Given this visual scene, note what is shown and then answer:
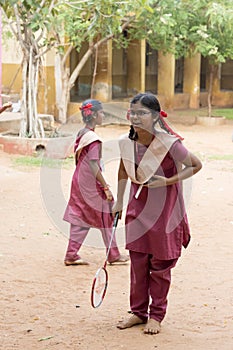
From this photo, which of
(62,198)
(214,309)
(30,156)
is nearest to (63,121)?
(30,156)

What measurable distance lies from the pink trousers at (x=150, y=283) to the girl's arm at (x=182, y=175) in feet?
1.63

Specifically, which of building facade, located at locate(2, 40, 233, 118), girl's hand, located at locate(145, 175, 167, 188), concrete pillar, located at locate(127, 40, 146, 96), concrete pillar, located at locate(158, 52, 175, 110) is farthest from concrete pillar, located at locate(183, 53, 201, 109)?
girl's hand, located at locate(145, 175, 167, 188)

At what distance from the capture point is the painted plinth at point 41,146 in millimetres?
11500

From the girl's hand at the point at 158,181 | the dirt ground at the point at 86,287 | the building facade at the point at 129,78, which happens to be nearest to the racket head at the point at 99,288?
the dirt ground at the point at 86,287

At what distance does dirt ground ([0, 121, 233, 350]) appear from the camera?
391 centimetres

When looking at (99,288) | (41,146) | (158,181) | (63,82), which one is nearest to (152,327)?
(99,288)

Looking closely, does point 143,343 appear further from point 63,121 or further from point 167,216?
point 63,121

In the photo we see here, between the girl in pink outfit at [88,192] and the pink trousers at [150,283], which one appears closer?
the pink trousers at [150,283]

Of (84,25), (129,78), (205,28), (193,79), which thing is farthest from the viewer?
(193,79)

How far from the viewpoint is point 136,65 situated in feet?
64.6

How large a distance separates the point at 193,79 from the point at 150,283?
18.3 m

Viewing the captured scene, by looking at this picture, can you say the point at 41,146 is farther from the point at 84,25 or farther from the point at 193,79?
the point at 193,79

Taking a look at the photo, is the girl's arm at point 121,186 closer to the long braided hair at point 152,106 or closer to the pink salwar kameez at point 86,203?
the long braided hair at point 152,106

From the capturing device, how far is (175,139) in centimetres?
379
